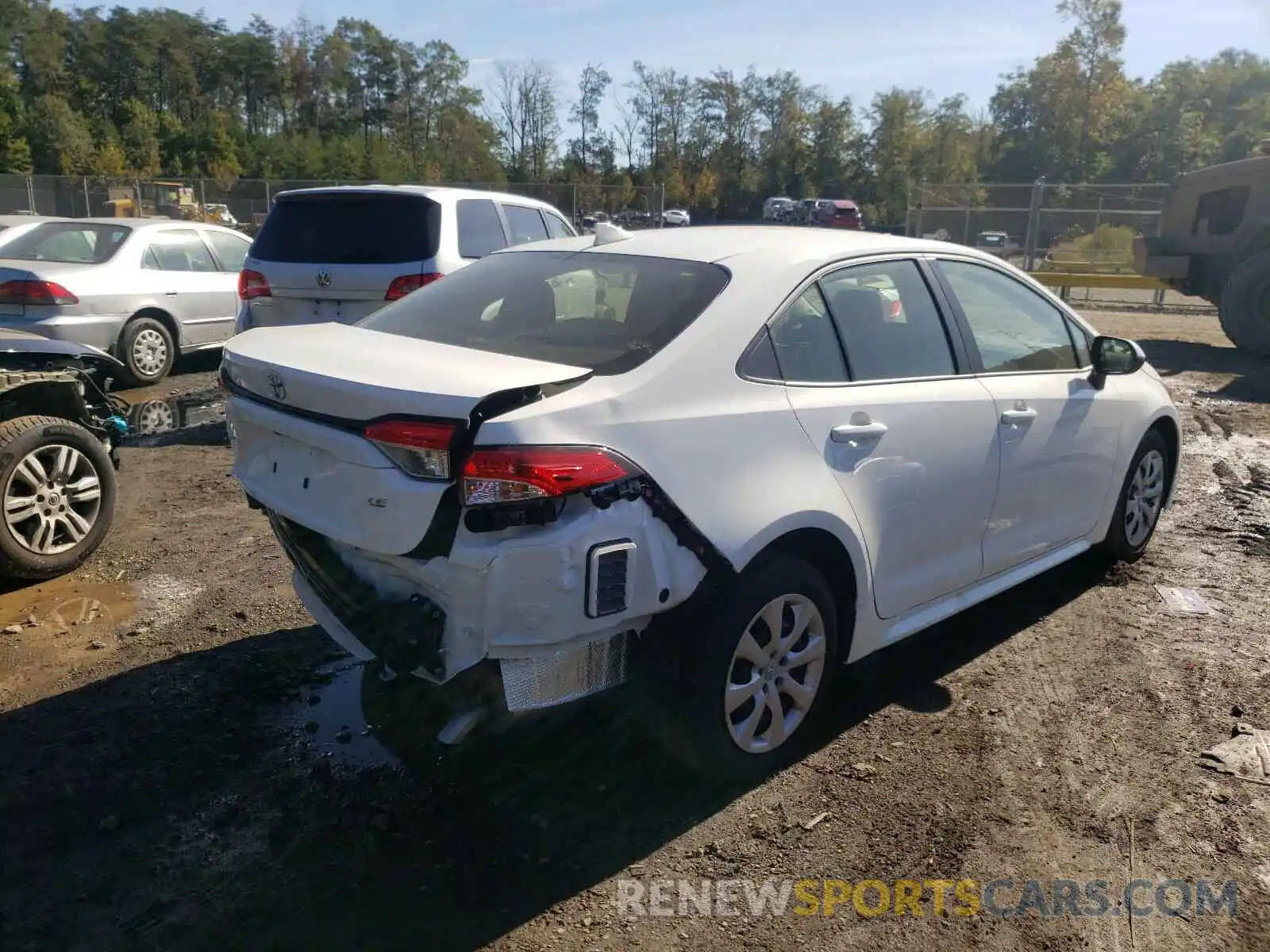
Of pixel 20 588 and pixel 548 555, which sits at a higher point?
pixel 548 555

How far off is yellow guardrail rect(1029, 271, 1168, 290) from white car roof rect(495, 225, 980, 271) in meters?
14.8

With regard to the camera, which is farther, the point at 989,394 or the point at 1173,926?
the point at 989,394

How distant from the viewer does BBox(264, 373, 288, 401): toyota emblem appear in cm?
302

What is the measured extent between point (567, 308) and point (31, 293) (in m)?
7.54

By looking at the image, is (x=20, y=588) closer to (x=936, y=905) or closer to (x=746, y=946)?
(x=746, y=946)

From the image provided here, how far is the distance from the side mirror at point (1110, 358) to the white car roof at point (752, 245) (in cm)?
86

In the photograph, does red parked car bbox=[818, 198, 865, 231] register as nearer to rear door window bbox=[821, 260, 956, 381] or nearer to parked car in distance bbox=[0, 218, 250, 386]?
parked car in distance bbox=[0, 218, 250, 386]

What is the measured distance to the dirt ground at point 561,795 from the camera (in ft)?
8.62

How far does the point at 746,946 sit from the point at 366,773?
1.41 meters

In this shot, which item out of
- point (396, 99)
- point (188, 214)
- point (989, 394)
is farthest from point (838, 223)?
point (396, 99)

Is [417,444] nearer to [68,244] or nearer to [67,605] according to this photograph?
[67,605]

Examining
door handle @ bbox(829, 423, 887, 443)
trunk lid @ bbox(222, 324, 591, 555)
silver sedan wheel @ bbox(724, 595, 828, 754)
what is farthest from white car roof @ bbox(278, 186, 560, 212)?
silver sedan wheel @ bbox(724, 595, 828, 754)

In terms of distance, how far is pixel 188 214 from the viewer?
32219mm

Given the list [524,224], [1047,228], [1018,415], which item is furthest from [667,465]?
[1047,228]
